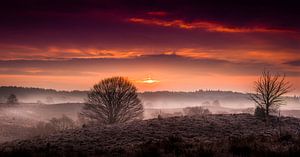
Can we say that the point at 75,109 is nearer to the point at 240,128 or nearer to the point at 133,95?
the point at 133,95

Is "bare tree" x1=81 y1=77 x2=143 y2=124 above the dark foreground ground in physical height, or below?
above

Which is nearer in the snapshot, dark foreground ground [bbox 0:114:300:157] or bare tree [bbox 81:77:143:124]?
dark foreground ground [bbox 0:114:300:157]

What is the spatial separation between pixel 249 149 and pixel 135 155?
3.98 meters

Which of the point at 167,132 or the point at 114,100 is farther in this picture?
the point at 114,100

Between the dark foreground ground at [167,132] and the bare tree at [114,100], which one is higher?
the bare tree at [114,100]

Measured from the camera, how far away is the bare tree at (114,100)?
6669 centimetres

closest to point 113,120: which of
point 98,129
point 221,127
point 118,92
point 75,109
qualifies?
point 118,92

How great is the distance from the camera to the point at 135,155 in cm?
1415

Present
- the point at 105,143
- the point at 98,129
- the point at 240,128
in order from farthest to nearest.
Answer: the point at 98,129
the point at 240,128
the point at 105,143

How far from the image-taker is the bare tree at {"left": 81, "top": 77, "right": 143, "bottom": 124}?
66.7 m

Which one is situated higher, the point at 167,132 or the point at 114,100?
the point at 114,100

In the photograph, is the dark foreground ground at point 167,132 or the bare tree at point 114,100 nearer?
the dark foreground ground at point 167,132

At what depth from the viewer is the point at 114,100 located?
2623 inches

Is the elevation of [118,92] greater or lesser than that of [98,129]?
greater
